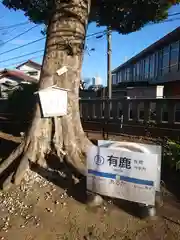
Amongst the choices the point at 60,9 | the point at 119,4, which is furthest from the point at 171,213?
the point at 119,4

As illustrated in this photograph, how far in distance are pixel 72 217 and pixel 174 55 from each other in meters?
17.0

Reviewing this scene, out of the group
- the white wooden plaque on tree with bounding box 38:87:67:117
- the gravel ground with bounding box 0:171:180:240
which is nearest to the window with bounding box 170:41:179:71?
the white wooden plaque on tree with bounding box 38:87:67:117


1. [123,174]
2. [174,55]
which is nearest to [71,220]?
[123,174]

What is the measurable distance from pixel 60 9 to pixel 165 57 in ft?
53.3

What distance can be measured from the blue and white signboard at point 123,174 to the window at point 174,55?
15981 millimetres

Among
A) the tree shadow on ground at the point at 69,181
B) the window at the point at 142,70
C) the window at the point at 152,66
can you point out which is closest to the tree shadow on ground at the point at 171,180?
the tree shadow on ground at the point at 69,181

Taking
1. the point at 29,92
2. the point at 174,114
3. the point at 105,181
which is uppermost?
the point at 29,92

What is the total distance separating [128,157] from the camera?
3137 millimetres

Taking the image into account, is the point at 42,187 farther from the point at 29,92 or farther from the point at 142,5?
the point at 142,5

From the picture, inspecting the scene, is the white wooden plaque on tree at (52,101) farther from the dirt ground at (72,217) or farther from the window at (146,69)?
the window at (146,69)

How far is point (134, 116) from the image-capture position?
739 cm

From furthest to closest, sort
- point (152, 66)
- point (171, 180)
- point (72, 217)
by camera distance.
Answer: point (152, 66) < point (171, 180) < point (72, 217)

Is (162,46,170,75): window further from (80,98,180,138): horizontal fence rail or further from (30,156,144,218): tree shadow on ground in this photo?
(30,156,144,218): tree shadow on ground

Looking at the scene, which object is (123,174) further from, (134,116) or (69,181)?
(134,116)
